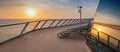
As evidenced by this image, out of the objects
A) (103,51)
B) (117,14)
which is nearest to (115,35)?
(117,14)

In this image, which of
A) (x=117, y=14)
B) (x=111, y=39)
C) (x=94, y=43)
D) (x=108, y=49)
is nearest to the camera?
(x=117, y=14)

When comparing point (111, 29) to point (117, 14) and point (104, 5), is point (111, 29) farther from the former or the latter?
point (104, 5)

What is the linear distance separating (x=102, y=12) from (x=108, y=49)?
2.57 feet

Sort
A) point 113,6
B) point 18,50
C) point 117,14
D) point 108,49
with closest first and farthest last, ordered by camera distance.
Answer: point 117,14
point 113,6
point 108,49
point 18,50

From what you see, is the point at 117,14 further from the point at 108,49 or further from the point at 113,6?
the point at 108,49

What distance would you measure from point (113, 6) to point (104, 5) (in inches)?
20.1

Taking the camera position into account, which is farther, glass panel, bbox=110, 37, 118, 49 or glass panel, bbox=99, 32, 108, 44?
glass panel, bbox=99, 32, 108, 44

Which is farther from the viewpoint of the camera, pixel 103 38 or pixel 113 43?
pixel 103 38

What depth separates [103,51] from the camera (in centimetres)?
305

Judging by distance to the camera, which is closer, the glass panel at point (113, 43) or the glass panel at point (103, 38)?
the glass panel at point (113, 43)

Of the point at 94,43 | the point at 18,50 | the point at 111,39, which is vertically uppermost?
the point at 111,39

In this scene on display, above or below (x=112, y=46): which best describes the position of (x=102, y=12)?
above

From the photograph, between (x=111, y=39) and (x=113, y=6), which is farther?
(x=111, y=39)

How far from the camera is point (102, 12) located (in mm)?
3152
